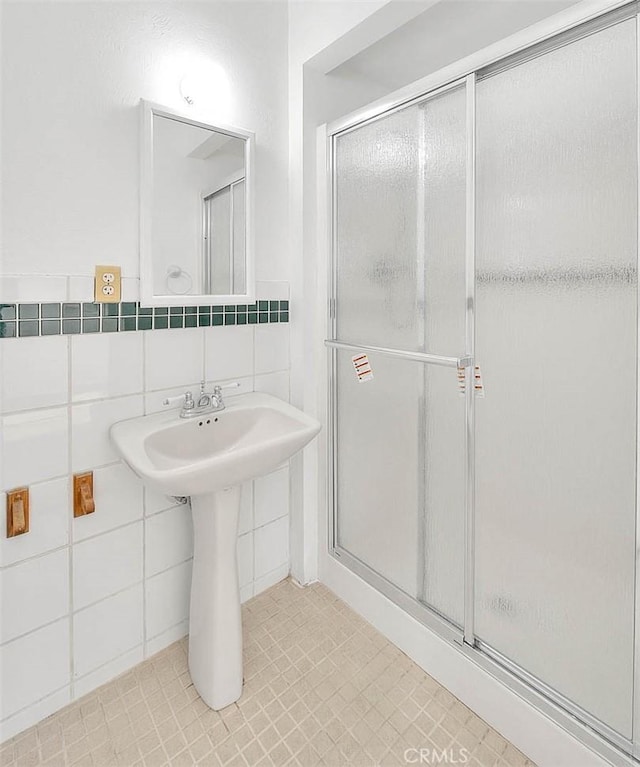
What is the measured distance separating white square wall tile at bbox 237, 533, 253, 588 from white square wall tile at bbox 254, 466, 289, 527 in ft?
0.24

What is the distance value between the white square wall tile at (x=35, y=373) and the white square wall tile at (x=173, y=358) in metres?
0.27

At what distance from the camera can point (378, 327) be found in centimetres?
177

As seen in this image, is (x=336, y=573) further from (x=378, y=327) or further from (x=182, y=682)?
(x=378, y=327)

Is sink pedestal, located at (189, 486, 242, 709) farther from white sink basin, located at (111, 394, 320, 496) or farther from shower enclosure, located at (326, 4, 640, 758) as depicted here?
shower enclosure, located at (326, 4, 640, 758)

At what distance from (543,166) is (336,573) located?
1664mm

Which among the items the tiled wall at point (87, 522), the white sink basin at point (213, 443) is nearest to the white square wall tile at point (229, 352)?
the tiled wall at point (87, 522)

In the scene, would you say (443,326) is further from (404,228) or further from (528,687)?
(528,687)

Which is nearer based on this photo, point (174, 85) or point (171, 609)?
point (174, 85)

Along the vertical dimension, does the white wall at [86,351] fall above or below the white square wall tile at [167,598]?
above

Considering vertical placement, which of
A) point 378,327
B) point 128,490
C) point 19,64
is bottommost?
point 128,490

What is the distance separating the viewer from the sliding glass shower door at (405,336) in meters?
1.50

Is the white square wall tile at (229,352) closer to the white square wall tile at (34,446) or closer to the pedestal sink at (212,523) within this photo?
the pedestal sink at (212,523)

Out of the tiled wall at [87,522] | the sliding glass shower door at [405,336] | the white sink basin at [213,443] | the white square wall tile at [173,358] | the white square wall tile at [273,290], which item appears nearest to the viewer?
the white sink basin at [213,443]

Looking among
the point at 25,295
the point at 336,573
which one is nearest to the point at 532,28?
the point at 25,295
